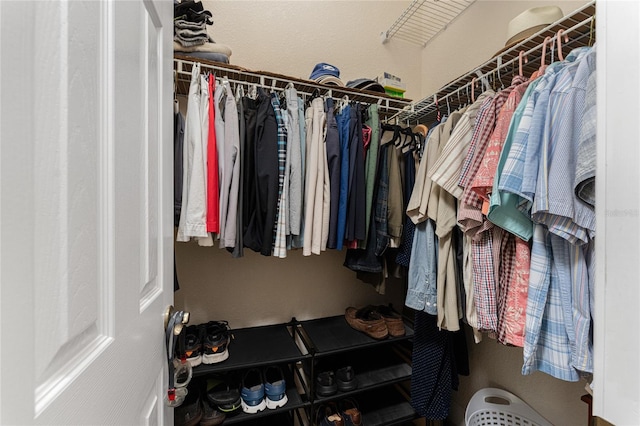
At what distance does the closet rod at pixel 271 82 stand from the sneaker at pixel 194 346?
3.73 ft

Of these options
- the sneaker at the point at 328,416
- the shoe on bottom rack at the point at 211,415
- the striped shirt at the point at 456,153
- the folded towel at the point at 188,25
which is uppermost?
the folded towel at the point at 188,25

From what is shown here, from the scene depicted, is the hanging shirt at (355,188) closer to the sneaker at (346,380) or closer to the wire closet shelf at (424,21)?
the sneaker at (346,380)

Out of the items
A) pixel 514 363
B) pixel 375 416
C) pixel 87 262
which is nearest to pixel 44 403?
pixel 87 262

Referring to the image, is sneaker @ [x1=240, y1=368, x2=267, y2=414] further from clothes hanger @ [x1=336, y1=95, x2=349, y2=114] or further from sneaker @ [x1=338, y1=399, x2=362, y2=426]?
clothes hanger @ [x1=336, y1=95, x2=349, y2=114]

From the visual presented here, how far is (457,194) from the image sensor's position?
2.73 ft

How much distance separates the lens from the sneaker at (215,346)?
Result: 1073 mm

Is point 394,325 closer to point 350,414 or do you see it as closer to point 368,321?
point 368,321

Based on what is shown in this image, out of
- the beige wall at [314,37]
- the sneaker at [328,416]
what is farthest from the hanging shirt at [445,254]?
the beige wall at [314,37]

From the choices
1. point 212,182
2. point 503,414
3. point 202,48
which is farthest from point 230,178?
point 503,414

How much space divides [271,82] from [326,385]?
146 cm

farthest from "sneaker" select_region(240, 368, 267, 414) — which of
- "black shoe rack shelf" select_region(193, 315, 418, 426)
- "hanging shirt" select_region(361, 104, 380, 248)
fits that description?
"hanging shirt" select_region(361, 104, 380, 248)

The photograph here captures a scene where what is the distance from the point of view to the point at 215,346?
1.09 meters

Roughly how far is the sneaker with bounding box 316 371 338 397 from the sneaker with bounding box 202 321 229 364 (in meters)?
0.45

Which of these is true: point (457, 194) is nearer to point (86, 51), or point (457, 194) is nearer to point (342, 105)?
point (342, 105)
